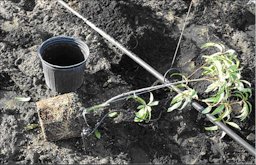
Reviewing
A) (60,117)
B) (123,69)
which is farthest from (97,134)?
(123,69)

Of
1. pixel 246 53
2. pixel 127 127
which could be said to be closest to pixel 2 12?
pixel 127 127

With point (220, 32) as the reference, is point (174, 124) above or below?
below

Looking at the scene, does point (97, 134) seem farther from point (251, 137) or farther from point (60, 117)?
point (251, 137)

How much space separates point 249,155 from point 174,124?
576 millimetres

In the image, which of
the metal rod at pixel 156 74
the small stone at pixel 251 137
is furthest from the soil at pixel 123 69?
the metal rod at pixel 156 74

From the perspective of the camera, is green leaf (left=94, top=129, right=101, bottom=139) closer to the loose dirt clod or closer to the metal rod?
the loose dirt clod

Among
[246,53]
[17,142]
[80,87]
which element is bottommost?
[17,142]

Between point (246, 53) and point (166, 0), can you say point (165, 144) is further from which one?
point (166, 0)

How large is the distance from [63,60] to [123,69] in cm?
57

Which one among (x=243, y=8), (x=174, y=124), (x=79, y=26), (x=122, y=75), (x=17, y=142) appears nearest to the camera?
(x=17, y=142)

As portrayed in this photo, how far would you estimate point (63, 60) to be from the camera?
9.61 feet

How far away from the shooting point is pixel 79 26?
3447 mm

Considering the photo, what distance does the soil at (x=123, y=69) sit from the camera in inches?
109

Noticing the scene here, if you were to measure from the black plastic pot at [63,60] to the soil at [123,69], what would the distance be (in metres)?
0.15
